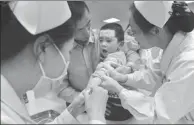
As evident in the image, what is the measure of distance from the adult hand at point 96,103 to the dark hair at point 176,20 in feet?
1.27

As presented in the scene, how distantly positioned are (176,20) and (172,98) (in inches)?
15.0

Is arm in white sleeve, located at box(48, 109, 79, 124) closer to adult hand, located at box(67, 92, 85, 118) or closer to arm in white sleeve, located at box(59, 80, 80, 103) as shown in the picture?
adult hand, located at box(67, 92, 85, 118)

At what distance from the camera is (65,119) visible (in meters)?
0.94

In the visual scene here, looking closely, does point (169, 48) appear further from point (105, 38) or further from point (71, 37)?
point (71, 37)

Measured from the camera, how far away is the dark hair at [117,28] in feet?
3.81

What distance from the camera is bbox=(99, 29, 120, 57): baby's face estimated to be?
3.95ft

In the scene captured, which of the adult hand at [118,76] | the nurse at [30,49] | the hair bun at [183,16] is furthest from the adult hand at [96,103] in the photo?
the hair bun at [183,16]

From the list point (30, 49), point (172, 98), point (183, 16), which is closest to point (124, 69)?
point (172, 98)

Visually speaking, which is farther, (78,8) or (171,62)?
(171,62)

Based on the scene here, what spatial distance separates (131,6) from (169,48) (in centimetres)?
37

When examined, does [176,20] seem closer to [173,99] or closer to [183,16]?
[183,16]

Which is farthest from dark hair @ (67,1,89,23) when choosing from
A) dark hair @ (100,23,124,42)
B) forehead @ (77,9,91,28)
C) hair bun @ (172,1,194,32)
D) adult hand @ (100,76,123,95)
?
hair bun @ (172,1,194,32)

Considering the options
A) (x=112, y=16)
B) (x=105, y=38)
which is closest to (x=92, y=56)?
(x=105, y=38)

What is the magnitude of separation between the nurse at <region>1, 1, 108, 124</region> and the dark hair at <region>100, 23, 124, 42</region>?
357 millimetres
